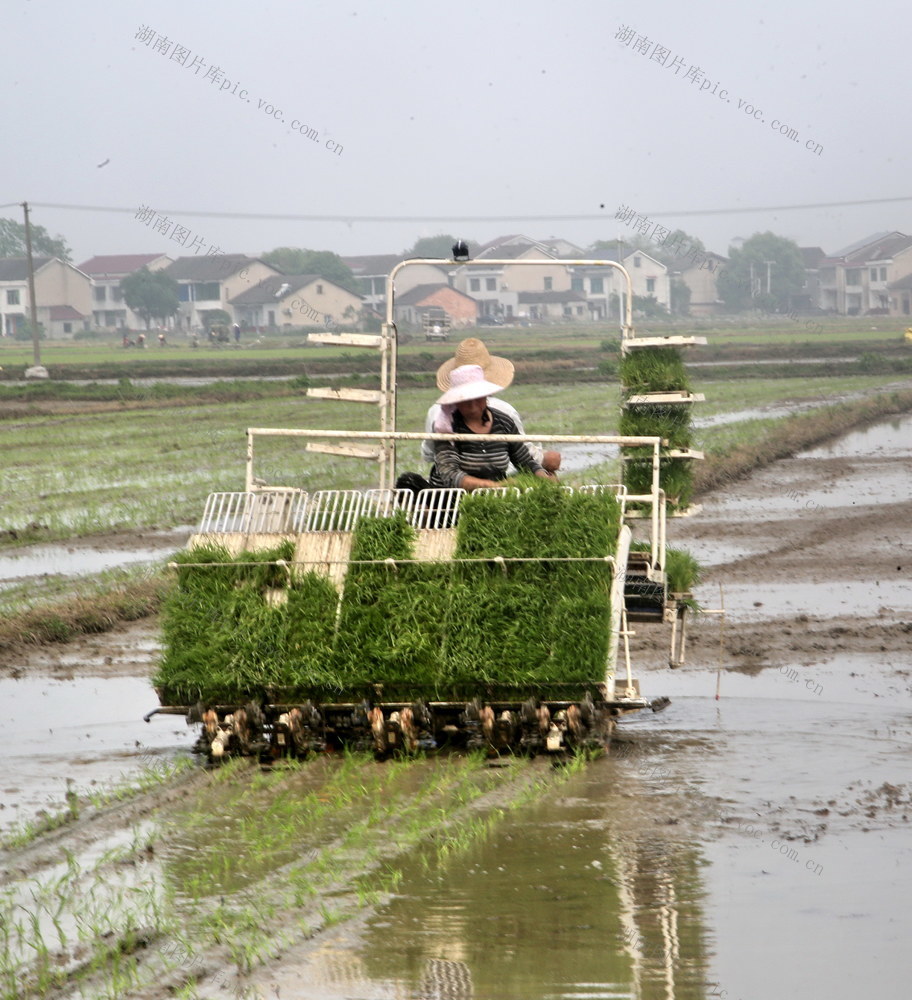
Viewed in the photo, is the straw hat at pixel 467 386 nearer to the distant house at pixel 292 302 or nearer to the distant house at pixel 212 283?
the distant house at pixel 292 302

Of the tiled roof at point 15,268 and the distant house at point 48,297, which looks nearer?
the tiled roof at point 15,268

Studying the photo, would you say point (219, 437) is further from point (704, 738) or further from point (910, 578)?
point (704, 738)

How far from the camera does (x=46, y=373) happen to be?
50000 millimetres

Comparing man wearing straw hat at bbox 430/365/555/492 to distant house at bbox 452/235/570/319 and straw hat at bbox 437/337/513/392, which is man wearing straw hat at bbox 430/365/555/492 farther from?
distant house at bbox 452/235/570/319

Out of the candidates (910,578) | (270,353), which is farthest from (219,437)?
(270,353)

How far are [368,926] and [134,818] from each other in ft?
6.09

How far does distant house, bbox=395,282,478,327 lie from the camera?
112m

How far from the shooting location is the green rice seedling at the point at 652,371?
32.4ft

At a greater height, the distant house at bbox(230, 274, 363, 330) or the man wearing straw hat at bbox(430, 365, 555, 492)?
the distant house at bbox(230, 274, 363, 330)

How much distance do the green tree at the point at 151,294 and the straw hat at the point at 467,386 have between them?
10989cm

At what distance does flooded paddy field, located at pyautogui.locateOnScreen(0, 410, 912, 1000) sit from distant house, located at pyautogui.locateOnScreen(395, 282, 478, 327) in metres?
102

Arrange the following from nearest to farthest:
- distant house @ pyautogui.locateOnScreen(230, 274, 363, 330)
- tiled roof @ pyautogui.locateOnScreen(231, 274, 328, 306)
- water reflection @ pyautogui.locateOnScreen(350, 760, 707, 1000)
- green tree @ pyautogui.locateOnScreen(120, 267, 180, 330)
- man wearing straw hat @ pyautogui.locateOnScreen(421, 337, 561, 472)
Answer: water reflection @ pyautogui.locateOnScreen(350, 760, 707, 1000)
man wearing straw hat @ pyautogui.locateOnScreen(421, 337, 561, 472)
distant house @ pyautogui.locateOnScreen(230, 274, 363, 330)
tiled roof @ pyautogui.locateOnScreen(231, 274, 328, 306)
green tree @ pyautogui.locateOnScreen(120, 267, 180, 330)

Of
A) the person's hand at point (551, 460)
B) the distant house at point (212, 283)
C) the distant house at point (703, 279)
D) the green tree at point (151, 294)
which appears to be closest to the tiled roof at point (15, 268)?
the green tree at point (151, 294)

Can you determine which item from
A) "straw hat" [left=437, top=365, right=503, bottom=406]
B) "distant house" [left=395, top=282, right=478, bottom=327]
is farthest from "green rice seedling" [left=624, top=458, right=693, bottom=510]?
"distant house" [left=395, top=282, right=478, bottom=327]
